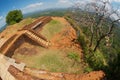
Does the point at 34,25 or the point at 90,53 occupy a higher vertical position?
A: the point at 34,25

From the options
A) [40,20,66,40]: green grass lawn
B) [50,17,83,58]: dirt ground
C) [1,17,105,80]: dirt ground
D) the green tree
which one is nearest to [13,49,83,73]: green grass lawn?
[1,17,105,80]: dirt ground

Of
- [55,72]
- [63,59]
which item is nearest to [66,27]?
[63,59]

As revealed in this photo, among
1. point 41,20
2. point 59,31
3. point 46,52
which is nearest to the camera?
point 46,52

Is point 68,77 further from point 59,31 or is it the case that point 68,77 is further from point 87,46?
point 59,31

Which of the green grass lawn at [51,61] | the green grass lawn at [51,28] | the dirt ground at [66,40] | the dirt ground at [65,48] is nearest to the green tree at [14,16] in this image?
the dirt ground at [65,48]

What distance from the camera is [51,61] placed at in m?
26.2

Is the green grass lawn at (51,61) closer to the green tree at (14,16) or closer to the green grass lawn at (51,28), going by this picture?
the green grass lawn at (51,28)

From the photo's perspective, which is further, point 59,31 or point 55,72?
point 59,31

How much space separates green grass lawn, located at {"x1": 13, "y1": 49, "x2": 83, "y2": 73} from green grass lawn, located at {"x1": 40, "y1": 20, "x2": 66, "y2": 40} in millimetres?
5730

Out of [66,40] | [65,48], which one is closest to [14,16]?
[66,40]

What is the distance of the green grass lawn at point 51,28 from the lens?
33.8 metres

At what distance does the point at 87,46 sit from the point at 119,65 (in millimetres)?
9655

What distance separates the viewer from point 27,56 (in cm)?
2725

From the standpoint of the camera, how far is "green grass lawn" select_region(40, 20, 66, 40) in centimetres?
3375
